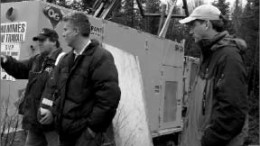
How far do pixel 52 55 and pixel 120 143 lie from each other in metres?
1.48

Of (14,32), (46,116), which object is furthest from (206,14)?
(14,32)

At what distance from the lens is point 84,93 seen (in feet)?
11.6

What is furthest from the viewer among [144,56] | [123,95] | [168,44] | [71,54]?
[168,44]

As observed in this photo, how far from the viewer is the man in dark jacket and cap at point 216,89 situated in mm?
2801

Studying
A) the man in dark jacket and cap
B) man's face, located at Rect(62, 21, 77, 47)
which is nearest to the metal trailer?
man's face, located at Rect(62, 21, 77, 47)

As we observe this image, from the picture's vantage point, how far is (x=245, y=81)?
288 cm

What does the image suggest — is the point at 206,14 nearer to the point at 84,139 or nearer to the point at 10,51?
the point at 84,139

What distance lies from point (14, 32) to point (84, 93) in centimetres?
214

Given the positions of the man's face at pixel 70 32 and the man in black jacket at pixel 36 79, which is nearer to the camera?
the man's face at pixel 70 32

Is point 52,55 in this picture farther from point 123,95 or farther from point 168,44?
point 168,44

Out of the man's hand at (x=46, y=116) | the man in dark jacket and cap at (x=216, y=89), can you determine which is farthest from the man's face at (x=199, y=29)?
the man's hand at (x=46, y=116)

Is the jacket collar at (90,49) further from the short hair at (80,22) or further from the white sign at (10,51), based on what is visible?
the white sign at (10,51)

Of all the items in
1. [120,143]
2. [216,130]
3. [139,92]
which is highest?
[216,130]

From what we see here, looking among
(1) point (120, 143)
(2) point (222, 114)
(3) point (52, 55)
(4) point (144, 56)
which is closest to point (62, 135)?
(3) point (52, 55)
